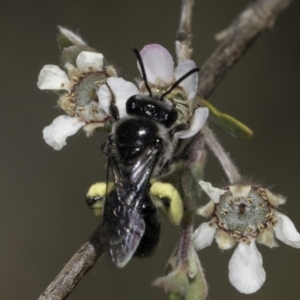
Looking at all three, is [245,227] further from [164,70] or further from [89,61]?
[89,61]

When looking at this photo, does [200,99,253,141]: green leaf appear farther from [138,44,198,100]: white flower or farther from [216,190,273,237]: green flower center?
[216,190,273,237]: green flower center

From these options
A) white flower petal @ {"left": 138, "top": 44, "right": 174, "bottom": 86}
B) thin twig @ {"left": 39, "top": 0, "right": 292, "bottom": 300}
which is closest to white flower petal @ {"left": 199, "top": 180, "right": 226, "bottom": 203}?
thin twig @ {"left": 39, "top": 0, "right": 292, "bottom": 300}

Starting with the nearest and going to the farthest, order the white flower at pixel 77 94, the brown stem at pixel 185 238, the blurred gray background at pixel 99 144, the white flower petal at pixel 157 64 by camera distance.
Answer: the brown stem at pixel 185 238, the white flower petal at pixel 157 64, the white flower at pixel 77 94, the blurred gray background at pixel 99 144

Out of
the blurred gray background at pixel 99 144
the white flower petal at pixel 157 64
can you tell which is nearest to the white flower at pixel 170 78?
the white flower petal at pixel 157 64

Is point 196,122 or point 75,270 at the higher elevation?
point 196,122

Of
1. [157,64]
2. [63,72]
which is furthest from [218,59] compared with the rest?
[63,72]

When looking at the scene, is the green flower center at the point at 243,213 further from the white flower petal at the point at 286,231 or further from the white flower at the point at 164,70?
the white flower at the point at 164,70
